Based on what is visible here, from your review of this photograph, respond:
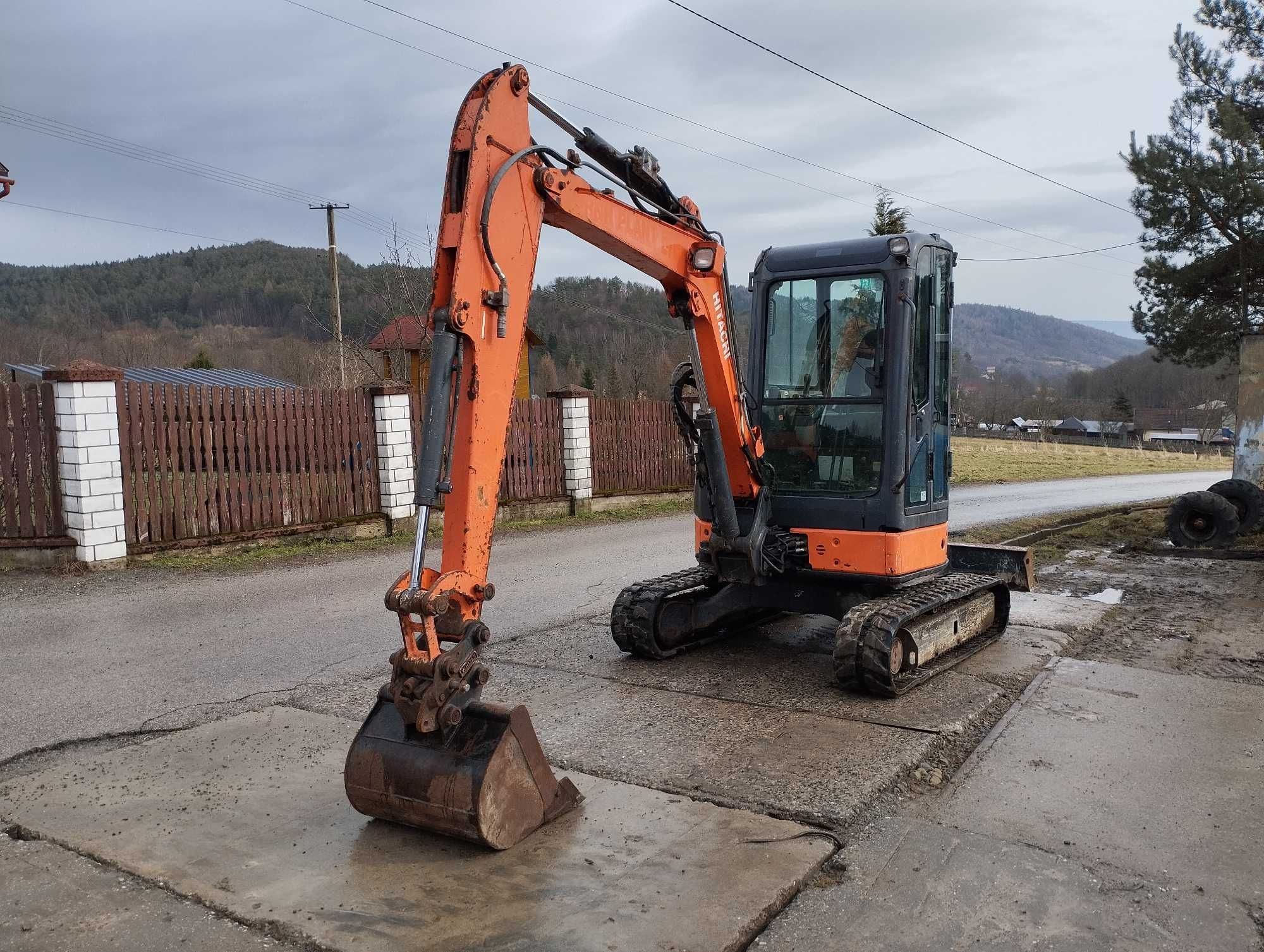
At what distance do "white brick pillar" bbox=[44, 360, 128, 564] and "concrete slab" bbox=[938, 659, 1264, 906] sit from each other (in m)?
9.20

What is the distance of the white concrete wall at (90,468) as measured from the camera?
10.6 metres

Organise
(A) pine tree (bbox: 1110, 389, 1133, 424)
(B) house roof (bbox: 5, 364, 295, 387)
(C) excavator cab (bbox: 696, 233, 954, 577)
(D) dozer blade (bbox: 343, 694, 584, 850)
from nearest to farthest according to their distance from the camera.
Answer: (D) dozer blade (bbox: 343, 694, 584, 850) → (C) excavator cab (bbox: 696, 233, 954, 577) → (B) house roof (bbox: 5, 364, 295, 387) → (A) pine tree (bbox: 1110, 389, 1133, 424)

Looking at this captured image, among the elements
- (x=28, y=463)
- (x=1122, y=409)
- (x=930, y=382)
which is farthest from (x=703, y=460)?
(x=1122, y=409)

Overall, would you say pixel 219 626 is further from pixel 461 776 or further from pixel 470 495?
pixel 461 776

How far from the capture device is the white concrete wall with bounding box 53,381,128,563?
1059 centimetres

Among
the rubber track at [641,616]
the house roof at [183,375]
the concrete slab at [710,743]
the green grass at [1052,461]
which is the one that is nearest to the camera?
the concrete slab at [710,743]

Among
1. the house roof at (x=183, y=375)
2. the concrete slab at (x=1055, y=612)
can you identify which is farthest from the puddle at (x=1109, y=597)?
the house roof at (x=183, y=375)

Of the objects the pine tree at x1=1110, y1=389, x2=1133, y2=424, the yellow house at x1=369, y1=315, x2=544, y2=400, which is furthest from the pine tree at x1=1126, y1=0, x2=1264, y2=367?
the pine tree at x1=1110, y1=389, x2=1133, y2=424

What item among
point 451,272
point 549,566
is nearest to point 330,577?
point 549,566

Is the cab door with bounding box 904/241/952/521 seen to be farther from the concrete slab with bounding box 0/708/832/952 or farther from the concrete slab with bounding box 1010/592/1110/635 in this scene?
the concrete slab with bounding box 0/708/832/952

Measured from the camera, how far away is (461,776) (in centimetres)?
398

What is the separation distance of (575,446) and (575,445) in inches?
0.8

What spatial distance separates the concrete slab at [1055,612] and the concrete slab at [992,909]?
4.45 metres

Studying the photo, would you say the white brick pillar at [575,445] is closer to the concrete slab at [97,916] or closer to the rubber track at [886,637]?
the rubber track at [886,637]
